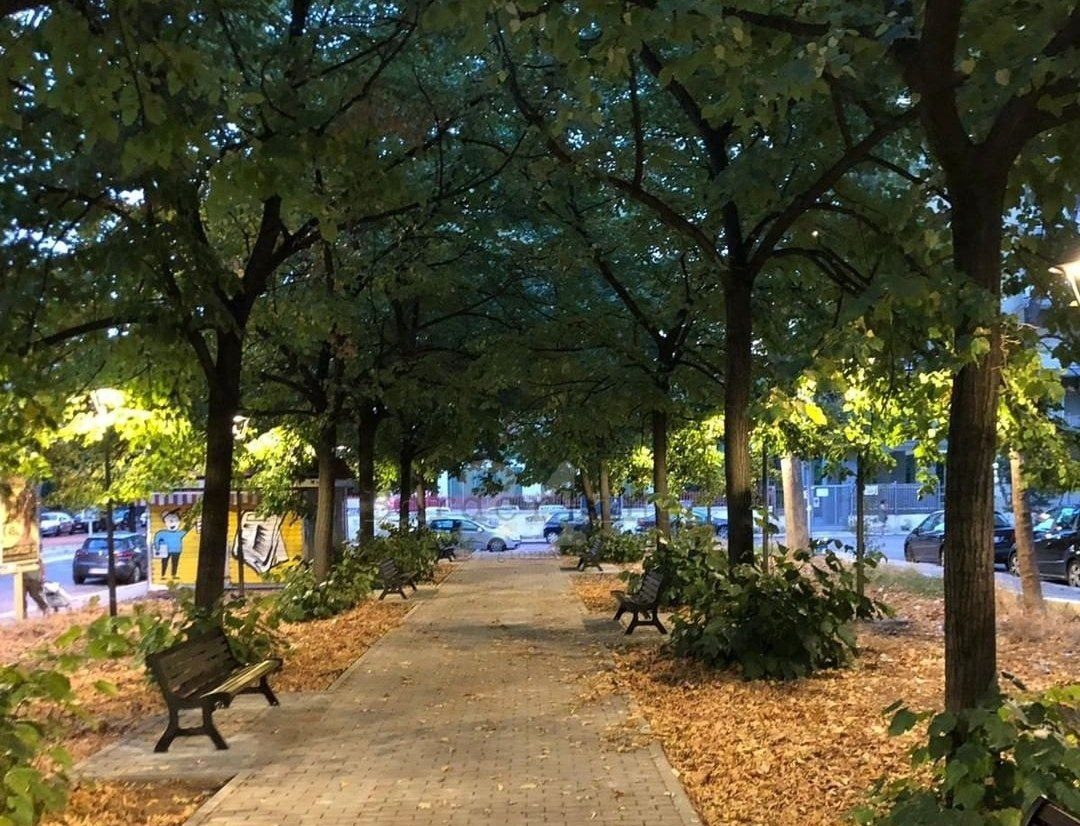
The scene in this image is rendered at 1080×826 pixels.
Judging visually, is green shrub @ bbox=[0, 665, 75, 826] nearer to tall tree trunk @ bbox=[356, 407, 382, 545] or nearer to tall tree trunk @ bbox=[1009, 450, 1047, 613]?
tall tree trunk @ bbox=[1009, 450, 1047, 613]

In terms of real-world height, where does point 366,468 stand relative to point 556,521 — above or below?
above

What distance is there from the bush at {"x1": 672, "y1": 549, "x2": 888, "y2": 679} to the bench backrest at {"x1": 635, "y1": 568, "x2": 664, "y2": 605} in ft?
7.95

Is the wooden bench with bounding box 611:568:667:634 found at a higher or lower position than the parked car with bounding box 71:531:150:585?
higher

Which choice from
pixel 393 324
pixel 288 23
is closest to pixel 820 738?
pixel 288 23

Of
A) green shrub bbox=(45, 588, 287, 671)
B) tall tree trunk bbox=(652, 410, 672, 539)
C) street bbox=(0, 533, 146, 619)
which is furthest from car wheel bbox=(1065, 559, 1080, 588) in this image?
street bbox=(0, 533, 146, 619)

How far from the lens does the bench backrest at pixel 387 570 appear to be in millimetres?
17703

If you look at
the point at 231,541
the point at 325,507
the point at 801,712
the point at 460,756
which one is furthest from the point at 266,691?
the point at 231,541

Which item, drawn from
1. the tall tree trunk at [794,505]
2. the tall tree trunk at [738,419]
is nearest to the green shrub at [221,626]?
the tall tree trunk at [738,419]

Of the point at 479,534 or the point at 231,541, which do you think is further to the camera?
the point at 479,534

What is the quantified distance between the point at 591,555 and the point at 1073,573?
10877mm

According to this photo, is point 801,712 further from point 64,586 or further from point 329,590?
point 64,586

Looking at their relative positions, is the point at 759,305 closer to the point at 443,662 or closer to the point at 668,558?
the point at 668,558

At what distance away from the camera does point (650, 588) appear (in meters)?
12.6

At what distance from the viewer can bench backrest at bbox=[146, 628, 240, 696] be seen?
7199 millimetres
